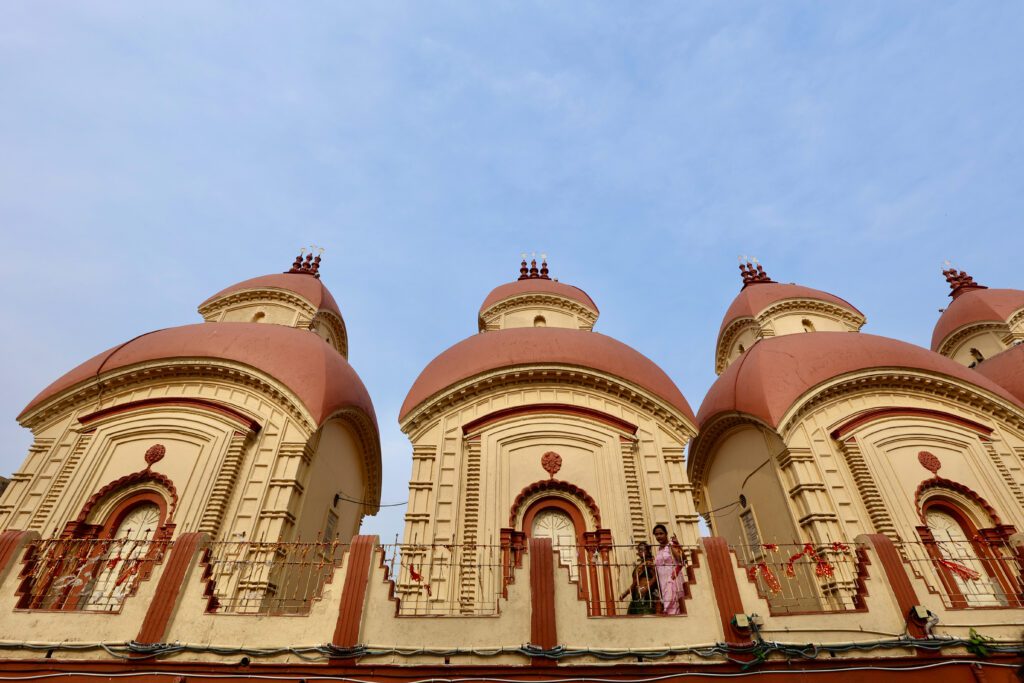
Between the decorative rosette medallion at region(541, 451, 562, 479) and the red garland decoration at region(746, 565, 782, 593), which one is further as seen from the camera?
the decorative rosette medallion at region(541, 451, 562, 479)

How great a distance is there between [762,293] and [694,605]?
15.2 metres

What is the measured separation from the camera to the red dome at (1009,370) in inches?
656

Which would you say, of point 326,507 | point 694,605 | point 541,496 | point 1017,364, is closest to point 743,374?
point 541,496

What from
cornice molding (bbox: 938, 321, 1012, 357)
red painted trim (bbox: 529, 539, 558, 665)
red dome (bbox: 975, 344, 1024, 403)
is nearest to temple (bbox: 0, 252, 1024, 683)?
red painted trim (bbox: 529, 539, 558, 665)

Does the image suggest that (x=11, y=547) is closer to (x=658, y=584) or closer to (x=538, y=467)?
(x=538, y=467)

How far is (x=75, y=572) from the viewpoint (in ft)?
35.6

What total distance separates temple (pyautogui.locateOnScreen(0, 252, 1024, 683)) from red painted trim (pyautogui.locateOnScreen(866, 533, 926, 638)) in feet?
0.12

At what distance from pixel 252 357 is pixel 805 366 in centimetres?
1297

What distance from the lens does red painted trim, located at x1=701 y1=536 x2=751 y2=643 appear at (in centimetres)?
806

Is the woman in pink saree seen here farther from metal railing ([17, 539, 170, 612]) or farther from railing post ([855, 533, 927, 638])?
metal railing ([17, 539, 170, 612])

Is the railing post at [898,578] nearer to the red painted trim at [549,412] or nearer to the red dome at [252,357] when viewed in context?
the red painted trim at [549,412]

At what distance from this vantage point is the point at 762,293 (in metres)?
21.1

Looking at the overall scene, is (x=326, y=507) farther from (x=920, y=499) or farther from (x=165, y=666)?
(x=920, y=499)

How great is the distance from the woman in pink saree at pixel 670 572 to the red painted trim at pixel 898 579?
9.37 feet
